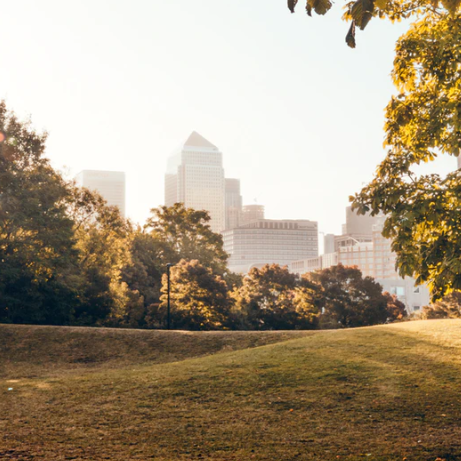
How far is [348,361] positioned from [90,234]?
109ft

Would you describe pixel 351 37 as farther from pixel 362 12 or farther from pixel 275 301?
pixel 275 301

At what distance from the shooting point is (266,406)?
36.0ft

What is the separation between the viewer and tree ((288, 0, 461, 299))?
9352 millimetres

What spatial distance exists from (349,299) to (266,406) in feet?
133

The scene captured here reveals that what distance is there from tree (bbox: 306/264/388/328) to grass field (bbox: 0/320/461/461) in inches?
1162

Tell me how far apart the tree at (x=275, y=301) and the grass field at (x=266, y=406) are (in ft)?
80.2

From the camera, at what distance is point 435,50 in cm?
1050

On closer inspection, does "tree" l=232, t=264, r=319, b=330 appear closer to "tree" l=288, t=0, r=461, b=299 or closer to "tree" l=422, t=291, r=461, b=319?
"tree" l=422, t=291, r=461, b=319

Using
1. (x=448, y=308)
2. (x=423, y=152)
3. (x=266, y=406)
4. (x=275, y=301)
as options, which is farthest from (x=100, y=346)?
(x=448, y=308)

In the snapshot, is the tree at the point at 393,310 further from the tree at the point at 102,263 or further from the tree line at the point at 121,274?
the tree at the point at 102,263

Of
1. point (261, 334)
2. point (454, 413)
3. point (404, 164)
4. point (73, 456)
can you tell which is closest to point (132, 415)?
point (73, 456)

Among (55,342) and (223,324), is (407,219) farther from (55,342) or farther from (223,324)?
(223,324)

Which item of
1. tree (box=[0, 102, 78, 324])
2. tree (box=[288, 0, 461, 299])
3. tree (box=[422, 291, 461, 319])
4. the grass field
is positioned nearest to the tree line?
tree (box=[0, 102, 78, 324])

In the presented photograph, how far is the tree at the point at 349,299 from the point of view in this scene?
160 ft
